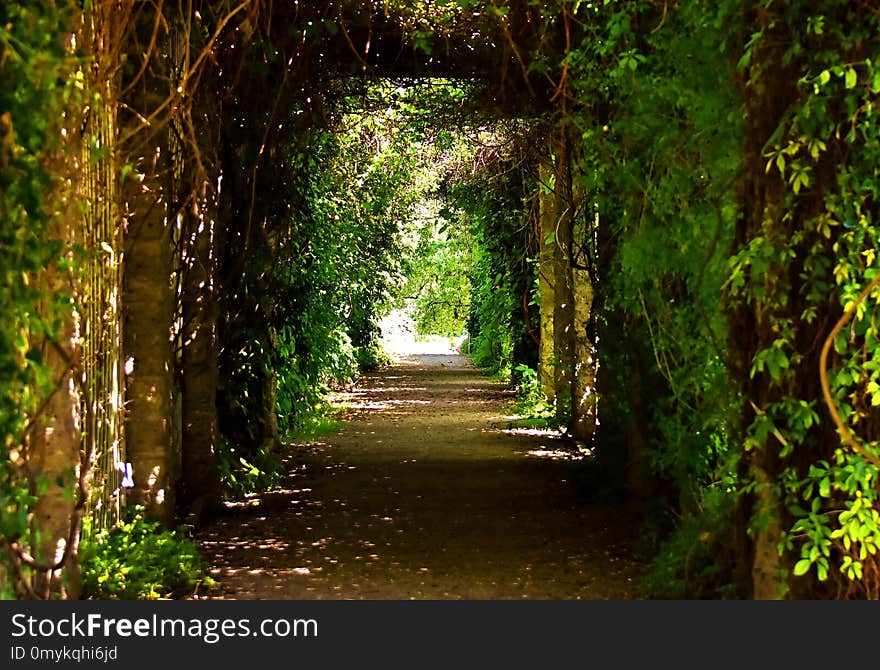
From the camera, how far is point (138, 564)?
591cm

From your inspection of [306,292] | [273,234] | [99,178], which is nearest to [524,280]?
[306,292]

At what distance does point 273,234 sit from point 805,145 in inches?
263

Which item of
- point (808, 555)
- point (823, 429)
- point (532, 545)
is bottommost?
point (532, 545)

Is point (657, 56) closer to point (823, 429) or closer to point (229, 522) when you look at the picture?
point (823, 429)

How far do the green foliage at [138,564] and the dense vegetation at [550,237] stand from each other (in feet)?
0.17

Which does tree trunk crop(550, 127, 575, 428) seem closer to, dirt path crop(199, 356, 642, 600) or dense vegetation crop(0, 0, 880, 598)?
dense vegetation crop(0, 0, 880, 598)

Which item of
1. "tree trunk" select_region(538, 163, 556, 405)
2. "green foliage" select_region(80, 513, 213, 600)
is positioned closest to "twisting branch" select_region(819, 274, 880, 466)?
"green foliage" select_region(80, 513, 213, 600)

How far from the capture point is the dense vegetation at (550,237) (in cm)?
405

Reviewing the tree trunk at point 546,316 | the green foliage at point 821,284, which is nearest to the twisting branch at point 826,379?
the green foliage at point 821,284

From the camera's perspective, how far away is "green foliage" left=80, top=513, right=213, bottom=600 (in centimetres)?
543

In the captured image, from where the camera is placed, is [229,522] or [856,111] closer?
[856,111]

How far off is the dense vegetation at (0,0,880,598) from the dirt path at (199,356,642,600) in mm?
384

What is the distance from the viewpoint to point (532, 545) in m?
7.30

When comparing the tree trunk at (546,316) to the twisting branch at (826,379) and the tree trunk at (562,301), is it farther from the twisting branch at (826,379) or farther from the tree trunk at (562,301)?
the twisting branch at (826,379)
